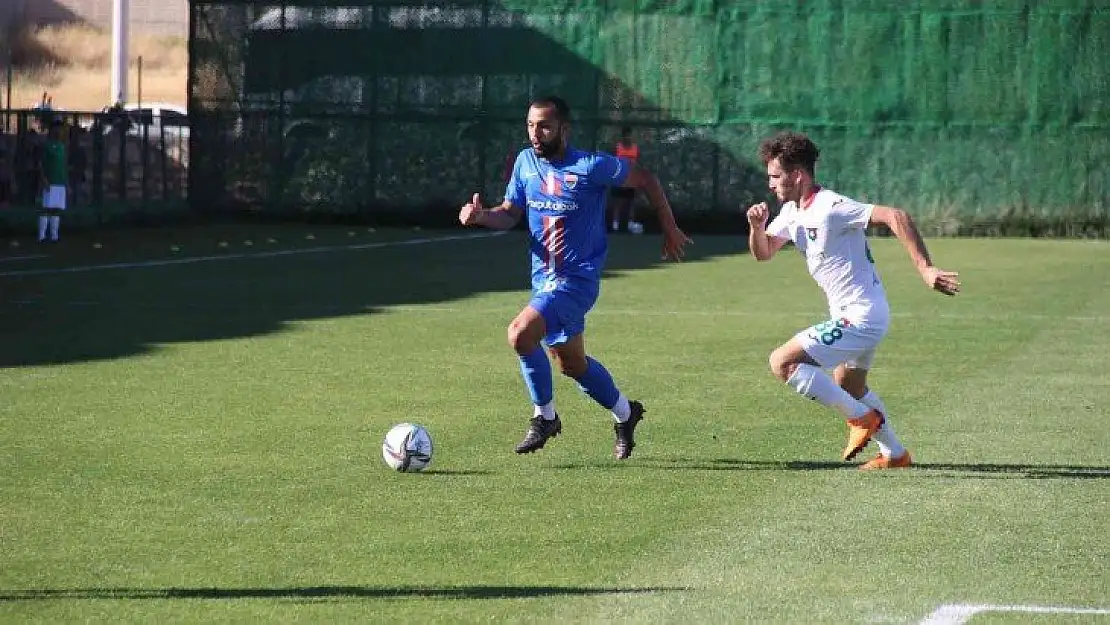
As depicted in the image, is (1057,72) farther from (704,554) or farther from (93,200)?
(704,554)

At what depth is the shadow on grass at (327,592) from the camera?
7.57 meters

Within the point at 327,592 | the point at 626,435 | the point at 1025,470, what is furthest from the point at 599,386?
the point at 327,592

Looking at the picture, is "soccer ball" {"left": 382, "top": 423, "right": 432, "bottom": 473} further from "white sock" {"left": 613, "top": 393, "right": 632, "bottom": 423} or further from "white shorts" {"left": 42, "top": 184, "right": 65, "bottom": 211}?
"white shorts" {"left": 42, "top": 184, "right": 65, "bottom": 211}

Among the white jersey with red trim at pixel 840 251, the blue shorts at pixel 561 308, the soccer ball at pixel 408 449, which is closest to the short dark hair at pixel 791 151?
the white jersey with red trim at pixel 840 251

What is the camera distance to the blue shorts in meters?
11.1

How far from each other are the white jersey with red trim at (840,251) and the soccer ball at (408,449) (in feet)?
7.20

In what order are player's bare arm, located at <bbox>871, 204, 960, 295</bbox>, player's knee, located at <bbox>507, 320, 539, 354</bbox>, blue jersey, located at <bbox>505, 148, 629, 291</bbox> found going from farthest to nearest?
blue jersey, located at <bbox>505, 148, 629, 291</bbox> → player's knee, located at <bbox>507, 320, 539, 354</bbox> → player's bare arm, located at <bbox>871, 204, 960, 295</bbox>

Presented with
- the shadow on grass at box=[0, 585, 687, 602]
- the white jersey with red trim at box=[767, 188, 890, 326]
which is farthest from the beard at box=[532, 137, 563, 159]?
the shadow on grass at box=[0, 585, 687, 602]

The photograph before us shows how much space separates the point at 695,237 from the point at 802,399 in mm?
21776

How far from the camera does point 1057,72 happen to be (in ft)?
117

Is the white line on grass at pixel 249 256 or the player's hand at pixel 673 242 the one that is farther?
the white line on grass at pixel 249 256

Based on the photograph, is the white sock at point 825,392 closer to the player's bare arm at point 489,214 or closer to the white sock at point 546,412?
the white sock at point 546,412

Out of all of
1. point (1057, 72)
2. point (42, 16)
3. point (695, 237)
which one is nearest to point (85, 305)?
point (695, 237)

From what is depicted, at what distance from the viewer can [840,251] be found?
416 inches
